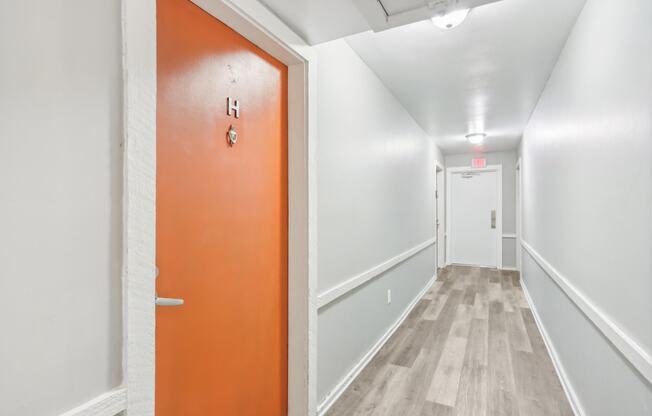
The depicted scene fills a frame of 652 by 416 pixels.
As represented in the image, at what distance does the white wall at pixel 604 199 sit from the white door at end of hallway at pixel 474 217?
4247 millimetres

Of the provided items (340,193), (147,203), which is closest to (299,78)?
(340,193)

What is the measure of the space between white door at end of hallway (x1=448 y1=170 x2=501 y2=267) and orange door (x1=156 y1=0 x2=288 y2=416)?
5921 millimetres

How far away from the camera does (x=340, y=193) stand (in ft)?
7.04

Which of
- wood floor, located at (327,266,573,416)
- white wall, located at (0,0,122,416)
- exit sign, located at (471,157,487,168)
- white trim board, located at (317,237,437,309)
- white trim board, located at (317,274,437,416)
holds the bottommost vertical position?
wood floor, located at (327,266,573,416)

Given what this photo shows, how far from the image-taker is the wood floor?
81.0 inches

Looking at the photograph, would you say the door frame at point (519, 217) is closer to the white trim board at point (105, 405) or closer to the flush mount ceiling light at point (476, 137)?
the flush mount ceiling light at point (476, 137)

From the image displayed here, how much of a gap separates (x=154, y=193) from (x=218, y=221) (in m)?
0.37

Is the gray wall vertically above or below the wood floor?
above

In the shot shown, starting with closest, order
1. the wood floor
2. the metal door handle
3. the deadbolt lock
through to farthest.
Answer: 1. the metal door handle
2. the deadbolt lock
3. the wood floor

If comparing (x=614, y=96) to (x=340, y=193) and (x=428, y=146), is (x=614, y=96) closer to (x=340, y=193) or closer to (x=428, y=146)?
(x=340, y=193)

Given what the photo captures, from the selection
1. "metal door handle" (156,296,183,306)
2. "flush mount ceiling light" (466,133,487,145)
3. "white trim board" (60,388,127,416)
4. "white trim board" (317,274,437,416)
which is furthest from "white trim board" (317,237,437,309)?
"flush mount ceiling light" (466,133,487,145)

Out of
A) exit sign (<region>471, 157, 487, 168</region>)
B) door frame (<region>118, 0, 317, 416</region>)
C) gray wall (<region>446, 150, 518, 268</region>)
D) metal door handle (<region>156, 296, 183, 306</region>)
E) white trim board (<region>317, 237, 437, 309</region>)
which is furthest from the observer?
exit sign (<region>471, 157, 487, 168</region>)

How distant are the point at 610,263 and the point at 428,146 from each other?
3961mm

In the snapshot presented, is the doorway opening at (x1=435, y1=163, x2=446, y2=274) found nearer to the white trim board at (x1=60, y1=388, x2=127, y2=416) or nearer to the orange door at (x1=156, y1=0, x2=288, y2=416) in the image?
the orange door at (x1=156, y1=0, x2=288, y2=416)
